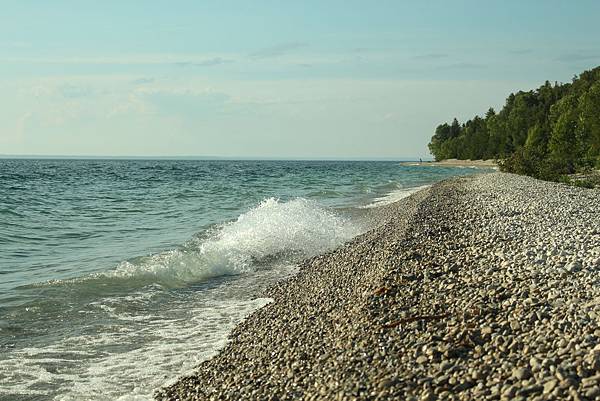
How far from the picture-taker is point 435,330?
8.41 metres

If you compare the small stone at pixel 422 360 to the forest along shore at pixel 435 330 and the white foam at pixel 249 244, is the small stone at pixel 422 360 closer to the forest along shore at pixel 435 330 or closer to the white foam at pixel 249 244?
the forest along shore at pixel 435 330

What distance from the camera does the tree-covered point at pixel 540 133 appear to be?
53969 millimetres

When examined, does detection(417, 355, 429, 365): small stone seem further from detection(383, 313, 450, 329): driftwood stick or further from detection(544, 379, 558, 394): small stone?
detection(544, 379, 558, 394): small stone

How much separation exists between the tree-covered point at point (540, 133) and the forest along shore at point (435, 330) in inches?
1436

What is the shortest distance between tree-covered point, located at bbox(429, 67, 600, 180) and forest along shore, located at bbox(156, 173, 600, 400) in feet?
120

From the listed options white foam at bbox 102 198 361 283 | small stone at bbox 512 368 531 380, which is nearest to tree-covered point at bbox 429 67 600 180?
white foam at bbox 102 198 361 283

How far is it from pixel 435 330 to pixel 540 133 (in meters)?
88.6

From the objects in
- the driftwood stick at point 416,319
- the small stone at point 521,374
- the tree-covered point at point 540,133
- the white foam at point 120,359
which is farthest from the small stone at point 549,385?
the tree-covered point at point 540,133

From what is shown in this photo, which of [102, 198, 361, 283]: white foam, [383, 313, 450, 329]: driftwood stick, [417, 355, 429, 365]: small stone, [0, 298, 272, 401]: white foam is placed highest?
[383, 313, 450, 329]: driftwood stick

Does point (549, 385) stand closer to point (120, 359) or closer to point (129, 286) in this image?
point (120, 359)

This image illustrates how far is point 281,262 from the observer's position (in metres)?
20.1

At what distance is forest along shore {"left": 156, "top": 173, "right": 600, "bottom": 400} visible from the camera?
6.73 metres

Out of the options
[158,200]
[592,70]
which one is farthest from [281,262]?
[592,70]

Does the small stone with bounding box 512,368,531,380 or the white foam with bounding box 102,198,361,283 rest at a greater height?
the small stone with bounding box 512,368,531,380
